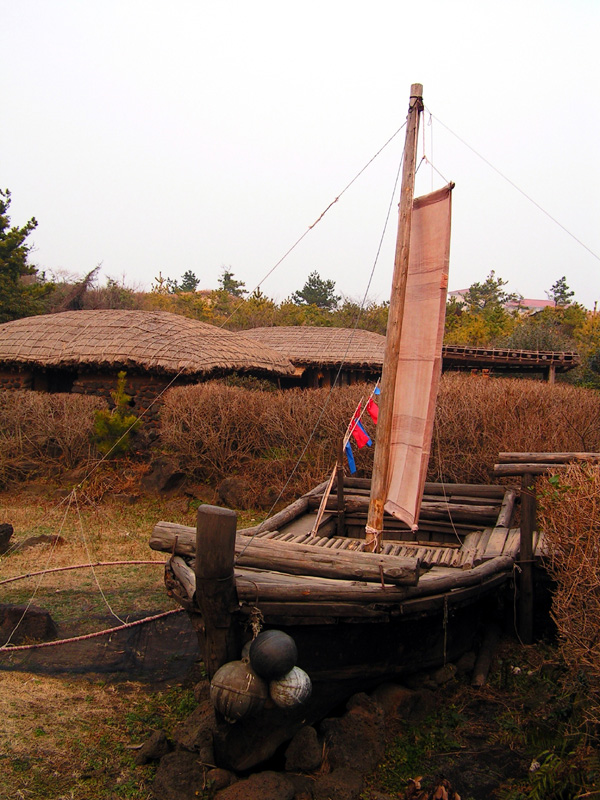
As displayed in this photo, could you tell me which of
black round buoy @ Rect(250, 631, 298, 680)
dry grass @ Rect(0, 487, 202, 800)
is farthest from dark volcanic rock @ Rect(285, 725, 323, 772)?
dry grass @ Rect(0, 487, 202, 800)

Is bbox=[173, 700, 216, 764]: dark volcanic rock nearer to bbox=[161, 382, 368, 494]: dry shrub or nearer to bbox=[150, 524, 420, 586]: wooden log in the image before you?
bbox=[150, 524, 420, 586]: wooden log

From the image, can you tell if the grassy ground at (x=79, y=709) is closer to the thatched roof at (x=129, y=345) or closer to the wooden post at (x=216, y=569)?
the wooden post at (x=216, y=569)

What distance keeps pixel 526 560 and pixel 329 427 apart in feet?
21.7

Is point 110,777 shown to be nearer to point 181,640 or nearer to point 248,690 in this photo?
point 248,690

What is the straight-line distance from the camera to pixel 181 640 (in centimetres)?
629

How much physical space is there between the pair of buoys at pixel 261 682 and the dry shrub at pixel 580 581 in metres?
1.85

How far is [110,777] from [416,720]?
7.30ft

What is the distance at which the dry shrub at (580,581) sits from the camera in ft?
13.9

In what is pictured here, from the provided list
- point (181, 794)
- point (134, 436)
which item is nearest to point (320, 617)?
point (181, 794)

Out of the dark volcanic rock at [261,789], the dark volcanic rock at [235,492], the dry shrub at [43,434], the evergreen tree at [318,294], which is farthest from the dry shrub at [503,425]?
the evergreen tree at [318,294]

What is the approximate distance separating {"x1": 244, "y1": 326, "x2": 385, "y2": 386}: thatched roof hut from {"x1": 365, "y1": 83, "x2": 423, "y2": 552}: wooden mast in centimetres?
1363

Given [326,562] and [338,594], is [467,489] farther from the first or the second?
[338,594]

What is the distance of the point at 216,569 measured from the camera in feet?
12.5

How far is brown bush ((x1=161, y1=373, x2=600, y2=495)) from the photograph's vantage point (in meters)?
10.9
